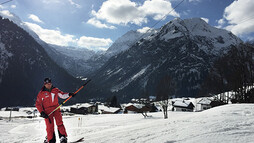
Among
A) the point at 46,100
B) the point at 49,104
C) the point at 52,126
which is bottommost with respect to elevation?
the point at 52,126

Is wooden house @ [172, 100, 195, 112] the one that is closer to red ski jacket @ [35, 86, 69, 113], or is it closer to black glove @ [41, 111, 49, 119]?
red ski jacket @ [35, 86, 69, 113]

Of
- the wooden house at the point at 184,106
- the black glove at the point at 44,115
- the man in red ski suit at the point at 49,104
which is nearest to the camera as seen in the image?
the black glove at the point at 44,115

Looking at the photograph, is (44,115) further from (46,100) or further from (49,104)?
(46,100)

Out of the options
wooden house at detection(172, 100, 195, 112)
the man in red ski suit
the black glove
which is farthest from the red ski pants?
wooden house at detection(172, 100, 195, 112)

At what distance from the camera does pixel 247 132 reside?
5.25 meters

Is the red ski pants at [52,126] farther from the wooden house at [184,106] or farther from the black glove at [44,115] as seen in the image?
the wooden house at [184,106]

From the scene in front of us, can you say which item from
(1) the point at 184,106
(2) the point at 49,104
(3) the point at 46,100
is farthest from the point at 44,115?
(1) the point at 184,106

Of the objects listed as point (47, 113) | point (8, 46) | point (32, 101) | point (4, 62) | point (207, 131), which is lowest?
point (32, 101)

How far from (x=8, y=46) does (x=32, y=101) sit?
76.4 meters

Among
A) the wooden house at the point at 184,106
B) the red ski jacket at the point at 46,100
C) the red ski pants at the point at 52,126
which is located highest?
the red ski jacket at the point at 46,100

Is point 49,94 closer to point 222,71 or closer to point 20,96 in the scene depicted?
point 222,71

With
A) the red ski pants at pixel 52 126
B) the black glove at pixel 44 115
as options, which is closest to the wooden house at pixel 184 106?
the red ski pants at pixel 52 126

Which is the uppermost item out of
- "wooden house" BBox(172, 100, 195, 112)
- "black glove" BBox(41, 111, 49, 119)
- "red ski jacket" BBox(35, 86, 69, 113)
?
"red ski jacket" BBox(35, 86, 69, 113)

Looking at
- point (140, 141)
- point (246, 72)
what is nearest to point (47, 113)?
point (140, 141)
